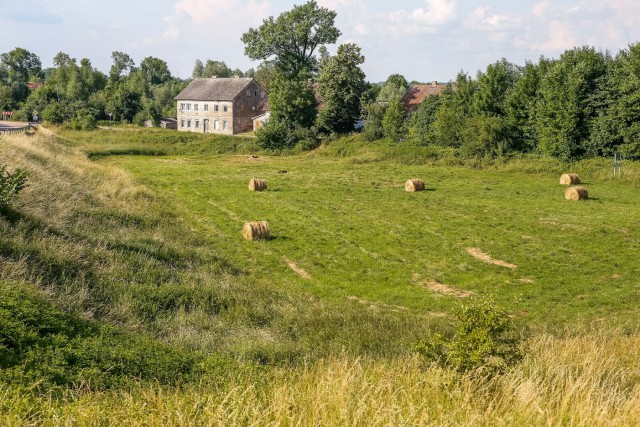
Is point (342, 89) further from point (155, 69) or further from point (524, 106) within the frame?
point (155, 69)

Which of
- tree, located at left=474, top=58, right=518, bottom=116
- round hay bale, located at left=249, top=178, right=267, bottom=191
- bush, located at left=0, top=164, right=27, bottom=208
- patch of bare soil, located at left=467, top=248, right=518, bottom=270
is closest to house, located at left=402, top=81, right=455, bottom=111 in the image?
tree, located at left=474, top=58, right=518, bottom=116

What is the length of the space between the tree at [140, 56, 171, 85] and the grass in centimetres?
14555

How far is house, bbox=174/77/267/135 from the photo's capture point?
90.4m

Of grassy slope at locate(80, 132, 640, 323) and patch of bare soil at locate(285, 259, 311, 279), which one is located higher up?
grassy slope at locate(80, 132, 640, 323)

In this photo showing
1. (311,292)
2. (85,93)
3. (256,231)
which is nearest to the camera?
(311,292)

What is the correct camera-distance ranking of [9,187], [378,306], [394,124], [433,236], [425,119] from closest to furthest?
[378,306] → [9,187] → [433,236] → [425,119] → [394,124]

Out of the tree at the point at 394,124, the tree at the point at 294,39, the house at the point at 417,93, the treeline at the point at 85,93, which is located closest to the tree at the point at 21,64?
the treeline at the point at 85,93

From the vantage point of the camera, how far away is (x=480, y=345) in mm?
9391

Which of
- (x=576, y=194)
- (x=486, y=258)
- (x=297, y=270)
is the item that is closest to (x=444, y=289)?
(x=486, y=258)

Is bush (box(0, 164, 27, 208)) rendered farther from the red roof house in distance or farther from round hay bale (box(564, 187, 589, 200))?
the red roof house in distance

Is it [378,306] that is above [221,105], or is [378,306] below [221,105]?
below

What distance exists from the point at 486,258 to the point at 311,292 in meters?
8.04

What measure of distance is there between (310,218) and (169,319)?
16775 mm

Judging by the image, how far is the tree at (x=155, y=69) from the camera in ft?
Answer: 595
